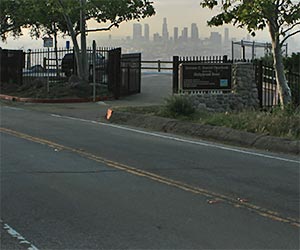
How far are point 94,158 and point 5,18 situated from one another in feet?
82.5

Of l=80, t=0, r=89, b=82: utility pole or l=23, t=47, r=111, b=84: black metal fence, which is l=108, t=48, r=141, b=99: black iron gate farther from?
l=80, t=0, r=89, b=82: utility pole

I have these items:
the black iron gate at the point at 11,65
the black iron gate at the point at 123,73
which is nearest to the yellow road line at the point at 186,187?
the black iron gate at the point at 123,73

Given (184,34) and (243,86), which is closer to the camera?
(243,86)

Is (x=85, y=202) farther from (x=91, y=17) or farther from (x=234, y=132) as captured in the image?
(x=91, y=17)

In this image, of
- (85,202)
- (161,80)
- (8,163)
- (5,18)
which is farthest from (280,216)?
(5,18)

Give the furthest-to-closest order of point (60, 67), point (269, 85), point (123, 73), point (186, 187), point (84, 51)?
point (60, 67)
point (84, 51)
point (123, 73)
point (269, 85)
point (186, 187)

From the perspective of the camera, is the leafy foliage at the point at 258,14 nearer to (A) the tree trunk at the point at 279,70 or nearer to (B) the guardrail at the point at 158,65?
(A) the tree trunk at the point at 279,70

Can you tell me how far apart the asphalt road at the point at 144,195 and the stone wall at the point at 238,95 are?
617 centimetres

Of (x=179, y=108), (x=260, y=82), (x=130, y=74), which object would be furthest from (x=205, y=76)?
(x=130, y=74)

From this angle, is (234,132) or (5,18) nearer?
(234,132)

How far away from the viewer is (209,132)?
1296 cm

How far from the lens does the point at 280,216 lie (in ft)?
21.2

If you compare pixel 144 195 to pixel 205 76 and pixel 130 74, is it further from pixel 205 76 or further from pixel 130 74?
pixel 130 74

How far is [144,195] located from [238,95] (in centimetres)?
1211
